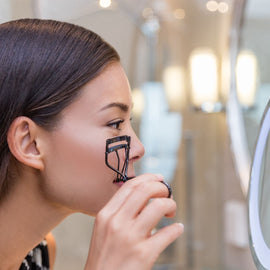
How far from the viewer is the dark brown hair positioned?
72 cm

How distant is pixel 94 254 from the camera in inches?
25.1

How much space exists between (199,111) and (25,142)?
4.88 feet

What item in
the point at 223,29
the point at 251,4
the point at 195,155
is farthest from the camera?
the point at 195,155

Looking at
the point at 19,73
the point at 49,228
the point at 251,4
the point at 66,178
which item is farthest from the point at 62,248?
the point at 251,4

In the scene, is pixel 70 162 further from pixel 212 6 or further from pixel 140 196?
pixel 212 6

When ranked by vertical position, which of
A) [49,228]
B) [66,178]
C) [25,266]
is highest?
[66,178]

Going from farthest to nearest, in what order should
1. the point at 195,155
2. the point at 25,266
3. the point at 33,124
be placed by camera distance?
the point at 195,155 → the point at 25,266 → the point at 33,124

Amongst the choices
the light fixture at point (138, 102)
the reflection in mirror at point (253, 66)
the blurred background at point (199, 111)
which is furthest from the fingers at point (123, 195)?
the light fixture at point (138, 102)

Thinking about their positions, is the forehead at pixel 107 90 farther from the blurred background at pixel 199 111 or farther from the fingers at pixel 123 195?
the blurred background at pixel 199 111

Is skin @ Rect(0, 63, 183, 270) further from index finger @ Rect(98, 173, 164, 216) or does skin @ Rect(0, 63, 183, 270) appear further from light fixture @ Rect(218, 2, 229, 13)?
light fixture @ Rect(218, 2, 229, 13)

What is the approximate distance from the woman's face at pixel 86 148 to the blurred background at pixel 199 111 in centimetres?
92

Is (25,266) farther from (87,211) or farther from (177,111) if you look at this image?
(177,111)

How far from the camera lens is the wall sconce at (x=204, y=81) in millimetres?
2070

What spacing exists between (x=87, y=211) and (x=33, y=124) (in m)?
0.17
